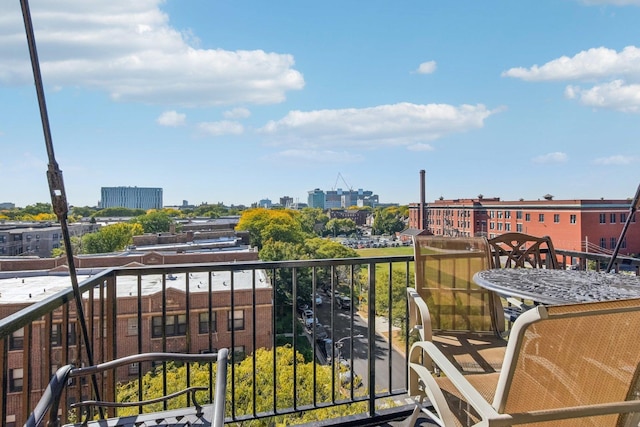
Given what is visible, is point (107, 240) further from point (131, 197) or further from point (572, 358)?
point (131, 197)

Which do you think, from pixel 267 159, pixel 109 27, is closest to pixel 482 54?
pixel 109 27

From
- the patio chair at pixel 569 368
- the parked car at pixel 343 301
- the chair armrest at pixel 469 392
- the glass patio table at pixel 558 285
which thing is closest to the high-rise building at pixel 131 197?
the parked car at pixel 343 301

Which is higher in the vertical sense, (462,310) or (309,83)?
(309,83)

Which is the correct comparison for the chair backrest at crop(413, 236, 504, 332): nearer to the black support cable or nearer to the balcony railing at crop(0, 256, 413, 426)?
the balcony railing at crop(0, 256, 413, 426)

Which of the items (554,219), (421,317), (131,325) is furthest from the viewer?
(554,219)

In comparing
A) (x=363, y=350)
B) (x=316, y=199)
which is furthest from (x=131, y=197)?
(x=363, y=350)

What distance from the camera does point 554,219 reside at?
19516 mm

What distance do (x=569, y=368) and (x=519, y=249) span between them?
85.0 inches

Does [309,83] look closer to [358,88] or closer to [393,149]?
[358,88]

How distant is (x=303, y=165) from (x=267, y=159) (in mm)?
5862

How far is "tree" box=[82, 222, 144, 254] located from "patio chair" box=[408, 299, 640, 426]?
38.3 m

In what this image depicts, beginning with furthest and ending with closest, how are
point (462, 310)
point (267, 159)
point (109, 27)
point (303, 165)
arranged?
point (303, 165) → point (267, 159) → point (109, 27) → point (462, 310)

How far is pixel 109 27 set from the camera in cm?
280

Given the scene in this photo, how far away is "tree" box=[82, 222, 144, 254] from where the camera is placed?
3428cm
